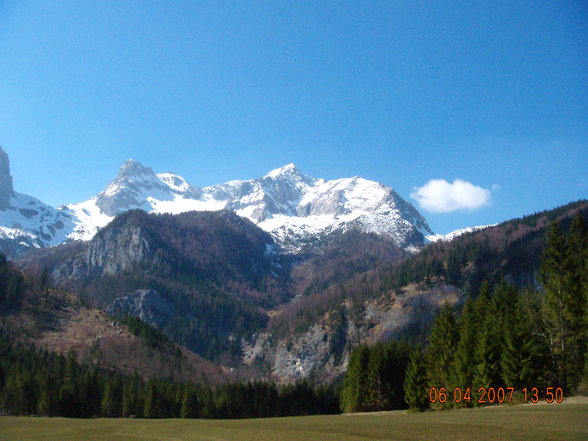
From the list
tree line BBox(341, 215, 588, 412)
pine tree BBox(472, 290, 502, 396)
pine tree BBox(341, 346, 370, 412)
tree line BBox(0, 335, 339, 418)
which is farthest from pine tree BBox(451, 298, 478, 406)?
tree line BBox(0, 335, 339, 418)

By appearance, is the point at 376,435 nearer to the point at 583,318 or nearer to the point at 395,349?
the point at 583,318

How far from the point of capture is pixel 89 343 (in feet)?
588

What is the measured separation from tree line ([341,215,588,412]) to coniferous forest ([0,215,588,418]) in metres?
0.12

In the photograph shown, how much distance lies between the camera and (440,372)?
7550cm

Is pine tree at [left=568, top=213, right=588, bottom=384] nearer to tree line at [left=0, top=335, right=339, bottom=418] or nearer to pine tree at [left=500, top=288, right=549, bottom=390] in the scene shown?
pine tree at [left=500, top=288, right=549, bottom=390]

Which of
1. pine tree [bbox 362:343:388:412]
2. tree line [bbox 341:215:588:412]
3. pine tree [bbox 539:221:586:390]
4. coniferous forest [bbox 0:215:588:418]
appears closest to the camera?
tree line [bbox 341:215:588:412]

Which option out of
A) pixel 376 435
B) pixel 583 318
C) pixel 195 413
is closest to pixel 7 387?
pixel 195 413

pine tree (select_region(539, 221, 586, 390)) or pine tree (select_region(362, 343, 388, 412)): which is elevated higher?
pine tree (select_region(539, 221, 586, 390))

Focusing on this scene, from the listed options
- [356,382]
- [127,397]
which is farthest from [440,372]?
[127,397]

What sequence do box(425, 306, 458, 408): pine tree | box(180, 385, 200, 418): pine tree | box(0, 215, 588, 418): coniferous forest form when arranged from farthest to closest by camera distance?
box(180, 385, 200, 418): pine tree → box(425, 306, 458, 408): pine tree → box(0, 215, 588, 418): coniferous forest

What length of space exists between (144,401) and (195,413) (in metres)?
11.5

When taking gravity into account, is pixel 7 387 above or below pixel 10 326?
below

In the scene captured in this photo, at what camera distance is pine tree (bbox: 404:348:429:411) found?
78.9m

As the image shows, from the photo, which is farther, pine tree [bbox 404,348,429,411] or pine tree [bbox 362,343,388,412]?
pine tree [bbox 362,343,388,412]
